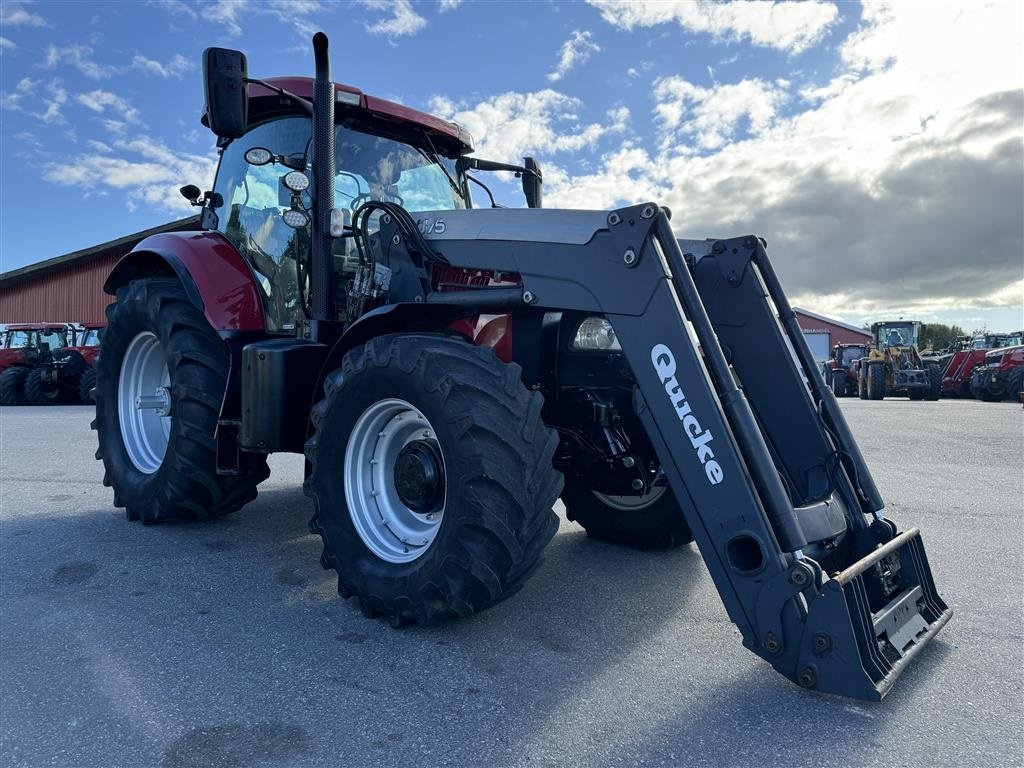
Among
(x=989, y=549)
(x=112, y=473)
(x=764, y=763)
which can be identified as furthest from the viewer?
(x=112, y=473)

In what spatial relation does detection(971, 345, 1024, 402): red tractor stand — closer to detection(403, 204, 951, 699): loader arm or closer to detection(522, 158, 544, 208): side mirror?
detection(522, 158, 544, 208): side mirror

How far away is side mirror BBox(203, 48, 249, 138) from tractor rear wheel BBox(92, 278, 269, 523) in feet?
4.92

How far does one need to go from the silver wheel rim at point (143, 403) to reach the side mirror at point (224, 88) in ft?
7.28

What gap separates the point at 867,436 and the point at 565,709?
9649 mm

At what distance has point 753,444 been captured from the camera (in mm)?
2523

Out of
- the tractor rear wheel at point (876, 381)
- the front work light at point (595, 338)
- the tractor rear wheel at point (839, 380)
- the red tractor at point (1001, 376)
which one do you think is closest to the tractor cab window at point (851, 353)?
the tractor rear wheel at point (839, 380)

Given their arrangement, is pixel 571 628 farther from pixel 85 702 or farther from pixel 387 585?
pixel 85 702

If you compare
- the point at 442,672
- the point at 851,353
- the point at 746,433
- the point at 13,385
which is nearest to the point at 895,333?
the point at 851,353

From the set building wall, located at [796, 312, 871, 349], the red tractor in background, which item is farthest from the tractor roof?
building wall, located at [796, 312, 871, 349]

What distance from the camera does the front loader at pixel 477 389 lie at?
8.32 ft

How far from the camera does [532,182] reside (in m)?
5.15

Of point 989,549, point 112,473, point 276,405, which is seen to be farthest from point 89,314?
point 989,549

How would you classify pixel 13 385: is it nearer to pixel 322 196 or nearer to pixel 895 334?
pixel 322 196

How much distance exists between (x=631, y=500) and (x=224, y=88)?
118 inches
